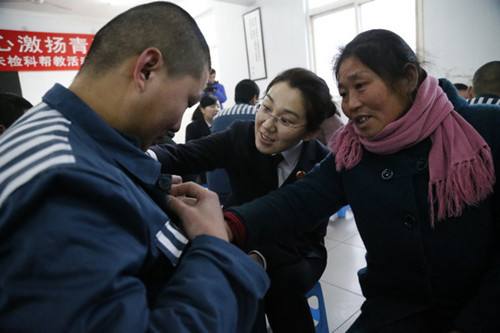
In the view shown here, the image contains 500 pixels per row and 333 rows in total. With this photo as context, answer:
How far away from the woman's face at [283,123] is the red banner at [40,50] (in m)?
5.31

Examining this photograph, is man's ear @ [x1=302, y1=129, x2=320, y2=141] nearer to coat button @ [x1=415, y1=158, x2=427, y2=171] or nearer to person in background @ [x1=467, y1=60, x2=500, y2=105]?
coat button @ [x1=415, y1=158, x2=427, y2=171]

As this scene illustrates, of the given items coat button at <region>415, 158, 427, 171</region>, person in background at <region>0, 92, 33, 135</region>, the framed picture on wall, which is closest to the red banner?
the framed picture on wall

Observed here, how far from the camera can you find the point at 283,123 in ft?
4.48

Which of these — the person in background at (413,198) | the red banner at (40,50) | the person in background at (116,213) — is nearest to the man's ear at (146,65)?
the person in background at (116,213)

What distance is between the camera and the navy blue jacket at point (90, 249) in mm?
393

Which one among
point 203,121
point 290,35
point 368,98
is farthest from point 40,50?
point 368,98

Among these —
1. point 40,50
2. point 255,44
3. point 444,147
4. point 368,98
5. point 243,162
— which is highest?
point 40,50

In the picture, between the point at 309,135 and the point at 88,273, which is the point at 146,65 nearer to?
the point at 88,273

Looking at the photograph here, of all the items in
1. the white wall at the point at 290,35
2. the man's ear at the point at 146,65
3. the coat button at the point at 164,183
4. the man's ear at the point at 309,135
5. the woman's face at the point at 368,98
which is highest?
the white wall at the point at 290,35

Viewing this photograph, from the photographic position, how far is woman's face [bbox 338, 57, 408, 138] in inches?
36.5

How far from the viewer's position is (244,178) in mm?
1438

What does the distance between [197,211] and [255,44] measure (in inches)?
208

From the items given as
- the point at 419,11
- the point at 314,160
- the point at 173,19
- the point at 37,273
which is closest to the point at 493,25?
the point at 419,11

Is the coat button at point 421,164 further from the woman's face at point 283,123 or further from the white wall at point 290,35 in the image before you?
the white wall at point 290,35
